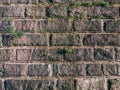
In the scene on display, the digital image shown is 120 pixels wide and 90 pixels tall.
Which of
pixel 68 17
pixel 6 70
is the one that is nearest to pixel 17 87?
pixel 6 70

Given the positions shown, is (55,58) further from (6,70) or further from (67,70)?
(6,70)

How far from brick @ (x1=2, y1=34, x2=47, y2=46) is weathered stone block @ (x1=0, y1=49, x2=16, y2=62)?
67 mm

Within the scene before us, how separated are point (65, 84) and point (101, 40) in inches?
21.5

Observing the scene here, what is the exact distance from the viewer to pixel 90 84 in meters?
2.63

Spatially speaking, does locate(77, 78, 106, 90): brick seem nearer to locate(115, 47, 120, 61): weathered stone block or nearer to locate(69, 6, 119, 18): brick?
locate(115, 47, 120, 61): weathered stone block

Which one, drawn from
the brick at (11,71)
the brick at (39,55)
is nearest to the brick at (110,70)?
the brick at (39,55)

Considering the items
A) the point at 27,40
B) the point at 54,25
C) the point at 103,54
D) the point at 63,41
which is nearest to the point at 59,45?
the point at 63,41

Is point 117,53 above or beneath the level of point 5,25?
beneath

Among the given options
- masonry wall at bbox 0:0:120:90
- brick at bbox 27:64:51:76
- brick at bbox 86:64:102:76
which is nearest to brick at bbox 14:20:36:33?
masonry wall at bbox 0:0:120:90

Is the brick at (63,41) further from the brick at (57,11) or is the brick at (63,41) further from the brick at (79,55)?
the brick at (57,11)

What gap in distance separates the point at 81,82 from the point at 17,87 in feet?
1.96

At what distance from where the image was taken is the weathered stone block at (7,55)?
8.63 feet

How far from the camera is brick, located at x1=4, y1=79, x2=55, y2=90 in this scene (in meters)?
2.60

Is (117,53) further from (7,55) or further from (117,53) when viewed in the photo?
(7,55)
